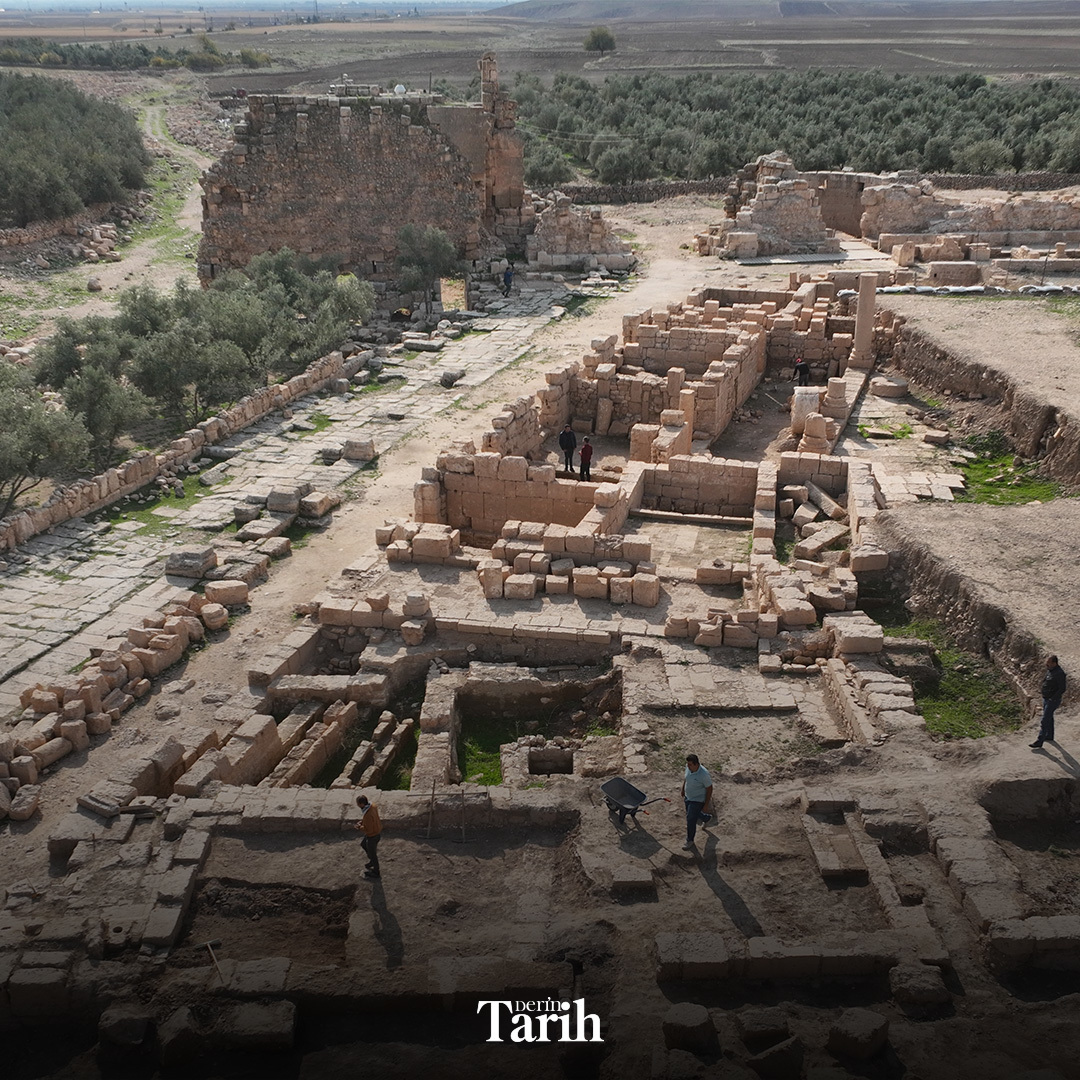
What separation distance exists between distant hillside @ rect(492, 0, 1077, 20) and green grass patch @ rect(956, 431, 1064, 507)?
133 m

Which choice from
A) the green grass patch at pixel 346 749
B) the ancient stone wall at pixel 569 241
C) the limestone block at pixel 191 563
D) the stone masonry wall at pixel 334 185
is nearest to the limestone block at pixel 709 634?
the green grass patch at pixel 346 749

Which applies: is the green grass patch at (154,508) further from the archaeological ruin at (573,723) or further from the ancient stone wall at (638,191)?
the ancient stone wall at (638,191)

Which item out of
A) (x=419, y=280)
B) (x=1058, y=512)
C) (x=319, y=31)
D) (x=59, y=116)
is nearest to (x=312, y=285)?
(x=419, y=280)

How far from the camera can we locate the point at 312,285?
2834cm

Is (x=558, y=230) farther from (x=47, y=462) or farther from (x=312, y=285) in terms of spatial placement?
(x=47, y=462)

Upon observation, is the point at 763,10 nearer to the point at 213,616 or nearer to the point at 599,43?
the point at 599,43

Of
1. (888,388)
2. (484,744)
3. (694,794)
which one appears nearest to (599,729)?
(484,744)

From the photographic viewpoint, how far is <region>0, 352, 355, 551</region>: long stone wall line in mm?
16906

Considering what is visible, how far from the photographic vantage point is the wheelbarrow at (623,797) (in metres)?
10.0

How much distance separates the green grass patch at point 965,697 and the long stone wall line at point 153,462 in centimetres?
1273

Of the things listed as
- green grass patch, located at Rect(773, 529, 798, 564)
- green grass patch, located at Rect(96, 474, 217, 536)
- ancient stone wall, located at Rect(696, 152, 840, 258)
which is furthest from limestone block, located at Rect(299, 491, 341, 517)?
ancient stone wall, located at Rect(696, 152, 840, 258)

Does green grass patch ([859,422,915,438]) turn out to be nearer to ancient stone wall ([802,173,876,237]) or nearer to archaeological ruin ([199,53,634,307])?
archaeological ruin ([199,53,634,307])

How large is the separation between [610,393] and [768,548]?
24.7 ft

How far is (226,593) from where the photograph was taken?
49.5 feet
